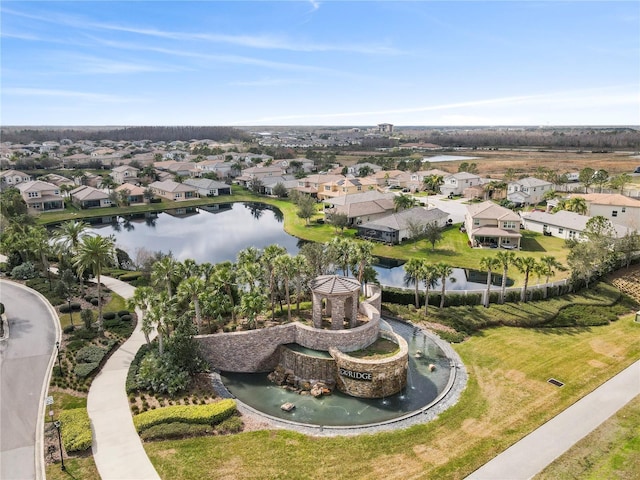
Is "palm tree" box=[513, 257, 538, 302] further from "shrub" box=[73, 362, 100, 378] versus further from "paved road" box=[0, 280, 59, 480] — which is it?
"paved road" box=[0, 280, 59, 480]

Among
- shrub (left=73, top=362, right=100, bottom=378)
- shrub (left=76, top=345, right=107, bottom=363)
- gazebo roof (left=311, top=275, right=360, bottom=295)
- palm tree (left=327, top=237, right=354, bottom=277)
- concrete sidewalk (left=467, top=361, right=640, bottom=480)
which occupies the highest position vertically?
palm tree (left=327, top=237, right=354, bottom=277)

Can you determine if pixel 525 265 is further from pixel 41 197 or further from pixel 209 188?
pixel 41 197

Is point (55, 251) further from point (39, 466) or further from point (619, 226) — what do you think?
point (619, 226)

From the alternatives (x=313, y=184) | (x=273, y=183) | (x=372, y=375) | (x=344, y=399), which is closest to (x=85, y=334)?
(x=344, y=399)

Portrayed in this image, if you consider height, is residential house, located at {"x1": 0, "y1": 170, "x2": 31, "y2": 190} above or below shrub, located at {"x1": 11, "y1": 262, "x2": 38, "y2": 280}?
above

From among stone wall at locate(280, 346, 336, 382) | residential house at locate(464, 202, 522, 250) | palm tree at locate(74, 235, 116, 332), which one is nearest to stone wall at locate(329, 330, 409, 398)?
stone wall at locate(280, 346, 336, 382)
